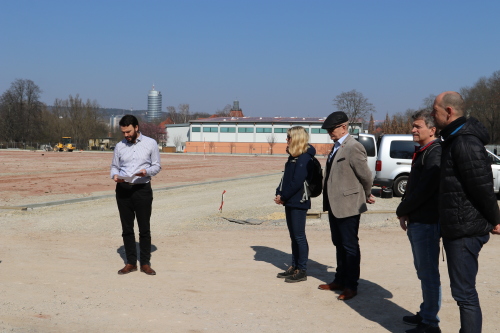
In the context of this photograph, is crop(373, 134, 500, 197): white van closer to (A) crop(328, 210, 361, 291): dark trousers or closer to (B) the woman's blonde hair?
(B) the woman's blonde hair

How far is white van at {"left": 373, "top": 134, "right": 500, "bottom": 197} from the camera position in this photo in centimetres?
1709

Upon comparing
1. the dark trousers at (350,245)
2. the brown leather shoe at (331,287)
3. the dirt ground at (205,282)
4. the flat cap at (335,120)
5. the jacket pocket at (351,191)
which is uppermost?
the flat cap at (335,120)

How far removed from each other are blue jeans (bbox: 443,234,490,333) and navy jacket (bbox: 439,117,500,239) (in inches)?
3.0

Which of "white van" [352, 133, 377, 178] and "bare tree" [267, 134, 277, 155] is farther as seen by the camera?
"bare tree" [267, 134, 277, 155]

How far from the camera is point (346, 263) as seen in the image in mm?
5848

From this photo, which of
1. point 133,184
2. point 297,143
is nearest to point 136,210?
point 133,184

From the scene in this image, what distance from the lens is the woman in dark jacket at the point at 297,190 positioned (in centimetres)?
624

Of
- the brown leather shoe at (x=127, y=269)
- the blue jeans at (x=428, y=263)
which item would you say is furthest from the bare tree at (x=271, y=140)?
the blue jeans at (x=428, y=263)

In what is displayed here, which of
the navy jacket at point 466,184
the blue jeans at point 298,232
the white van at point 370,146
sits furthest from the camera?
the white van at point 370,146

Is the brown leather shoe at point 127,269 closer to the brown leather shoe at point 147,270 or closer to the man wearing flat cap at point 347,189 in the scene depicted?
the brown leather shoe at point 147,270

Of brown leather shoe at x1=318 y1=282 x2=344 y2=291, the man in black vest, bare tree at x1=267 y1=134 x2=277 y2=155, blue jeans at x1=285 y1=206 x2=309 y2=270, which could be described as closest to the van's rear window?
blue jeans at x1=285 y1=206 x2=309 y2=270

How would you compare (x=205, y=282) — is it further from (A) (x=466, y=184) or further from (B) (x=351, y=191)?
(A) (x=466, y=184)

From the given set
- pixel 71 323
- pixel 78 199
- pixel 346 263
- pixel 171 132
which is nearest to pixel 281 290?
pixel 346 263

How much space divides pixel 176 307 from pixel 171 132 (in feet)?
405
